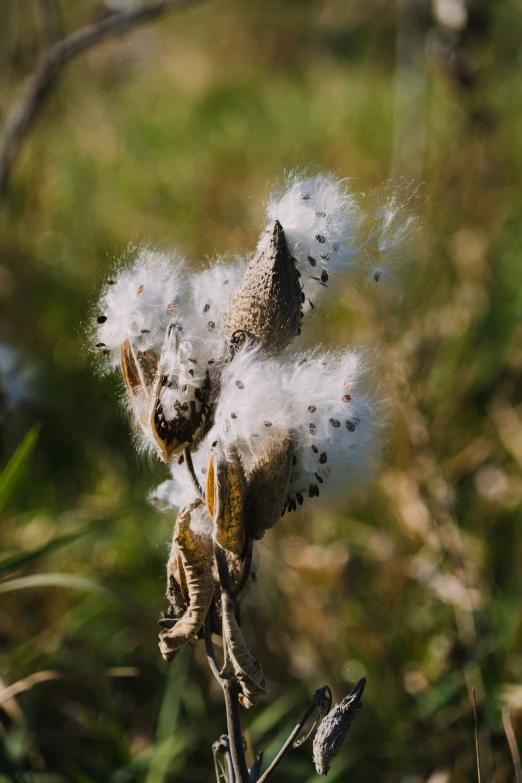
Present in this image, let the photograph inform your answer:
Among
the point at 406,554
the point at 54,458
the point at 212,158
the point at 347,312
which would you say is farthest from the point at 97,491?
the point at 212,158

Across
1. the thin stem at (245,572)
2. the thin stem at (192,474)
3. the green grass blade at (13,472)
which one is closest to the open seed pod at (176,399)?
the thin stem at (192,474)

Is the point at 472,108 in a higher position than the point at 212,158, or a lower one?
lower

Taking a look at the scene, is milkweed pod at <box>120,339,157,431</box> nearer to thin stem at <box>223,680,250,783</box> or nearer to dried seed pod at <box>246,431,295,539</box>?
dried seed pod at <box>246,431,295,539</box>

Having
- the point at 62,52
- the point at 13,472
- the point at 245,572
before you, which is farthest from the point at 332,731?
the point at 62,52

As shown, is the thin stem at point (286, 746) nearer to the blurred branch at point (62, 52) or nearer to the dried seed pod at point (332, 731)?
the dried seed pod at point (332, 731)

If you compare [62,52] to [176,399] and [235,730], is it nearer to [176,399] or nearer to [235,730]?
[176,399]

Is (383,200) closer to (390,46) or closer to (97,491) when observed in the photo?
(97,491)
